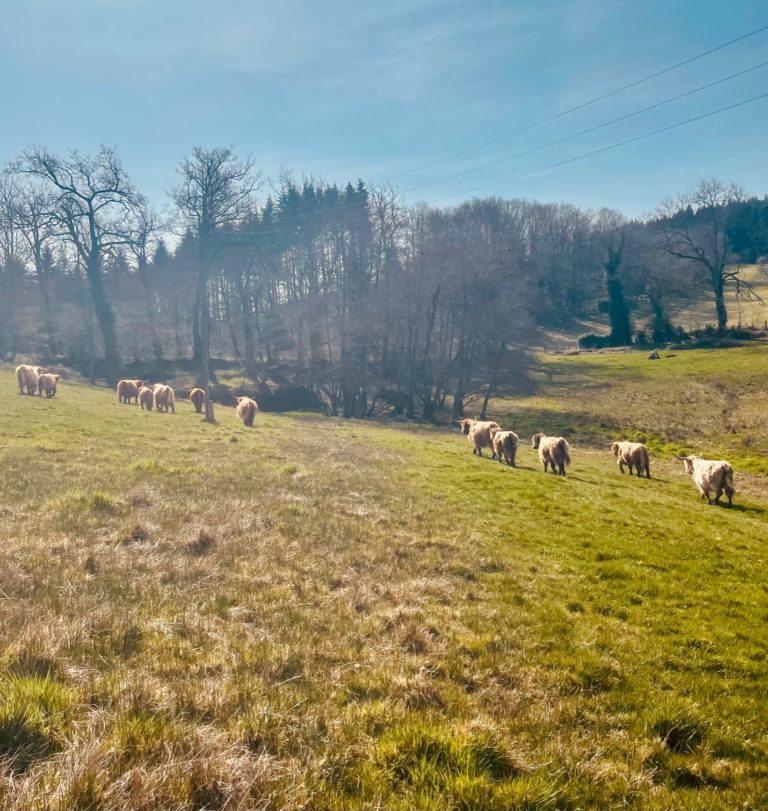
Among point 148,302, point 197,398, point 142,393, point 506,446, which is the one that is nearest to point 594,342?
point 506,446

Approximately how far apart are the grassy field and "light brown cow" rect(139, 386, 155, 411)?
1749 centimetres

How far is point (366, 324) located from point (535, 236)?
61390 mm

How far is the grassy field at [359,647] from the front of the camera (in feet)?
10.3

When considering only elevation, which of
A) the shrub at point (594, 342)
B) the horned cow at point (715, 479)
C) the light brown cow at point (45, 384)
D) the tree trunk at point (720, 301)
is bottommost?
the horned cow at point (715, 479)

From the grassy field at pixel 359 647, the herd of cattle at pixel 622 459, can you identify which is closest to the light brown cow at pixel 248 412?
the herd of cattle at pixel 622 459

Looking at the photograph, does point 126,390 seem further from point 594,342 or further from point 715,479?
point 594,342

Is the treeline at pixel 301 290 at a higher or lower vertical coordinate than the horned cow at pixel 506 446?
higher

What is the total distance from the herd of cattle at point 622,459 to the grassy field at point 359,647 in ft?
12.1

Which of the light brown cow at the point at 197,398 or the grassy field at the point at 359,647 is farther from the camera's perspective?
the light brown cow at the point at 197,398

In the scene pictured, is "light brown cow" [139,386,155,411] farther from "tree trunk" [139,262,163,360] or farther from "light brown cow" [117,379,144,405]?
"tree trunk" [139,262,163,360]

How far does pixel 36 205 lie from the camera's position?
45125mm

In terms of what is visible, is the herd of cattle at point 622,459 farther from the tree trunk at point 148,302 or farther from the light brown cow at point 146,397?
the tree trunk at point 148,302

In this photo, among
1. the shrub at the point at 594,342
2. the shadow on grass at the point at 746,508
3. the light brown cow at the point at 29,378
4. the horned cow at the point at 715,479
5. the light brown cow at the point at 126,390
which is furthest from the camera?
the shrub at the point at 594,342

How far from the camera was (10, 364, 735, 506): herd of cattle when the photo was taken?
56.3 feet
